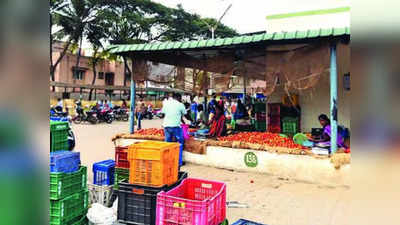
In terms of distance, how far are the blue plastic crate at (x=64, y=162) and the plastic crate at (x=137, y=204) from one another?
2.18 ft

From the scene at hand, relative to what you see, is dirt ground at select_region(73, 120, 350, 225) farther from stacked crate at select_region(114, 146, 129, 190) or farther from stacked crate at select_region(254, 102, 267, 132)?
stacked crate at select_region(254, 102, 267, 132)

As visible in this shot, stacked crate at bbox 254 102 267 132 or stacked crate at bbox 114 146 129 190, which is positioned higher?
stacked crate at bbox 254 102 267 132

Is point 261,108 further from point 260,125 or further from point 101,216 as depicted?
point 101,216

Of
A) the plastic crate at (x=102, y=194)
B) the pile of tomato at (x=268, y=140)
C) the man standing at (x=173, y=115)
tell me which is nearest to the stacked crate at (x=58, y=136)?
the plastic crate at (x=102, y=194)

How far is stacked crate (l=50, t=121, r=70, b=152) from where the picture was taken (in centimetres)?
489

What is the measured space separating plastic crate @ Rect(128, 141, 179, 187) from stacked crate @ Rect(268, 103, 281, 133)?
23.7 ft

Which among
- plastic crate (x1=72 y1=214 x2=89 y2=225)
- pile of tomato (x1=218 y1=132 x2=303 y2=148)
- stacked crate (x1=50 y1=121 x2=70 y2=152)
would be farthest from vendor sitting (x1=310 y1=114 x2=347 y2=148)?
stacked crate (x1=50 y1=121 x2=70 y2=152)

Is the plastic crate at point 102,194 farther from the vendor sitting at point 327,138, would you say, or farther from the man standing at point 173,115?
the vendor sitting at point 327,138

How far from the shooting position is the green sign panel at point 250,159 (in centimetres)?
720

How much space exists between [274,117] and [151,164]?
7623 millimetres

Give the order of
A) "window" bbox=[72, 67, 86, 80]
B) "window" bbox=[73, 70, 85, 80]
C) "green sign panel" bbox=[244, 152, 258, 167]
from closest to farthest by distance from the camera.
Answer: "green sign panel" bbox=[244, 152, 258, 167] < "window" bbox=[72, 67, 86, 80] < "window" bbox=[73, 70, 85, 80]
